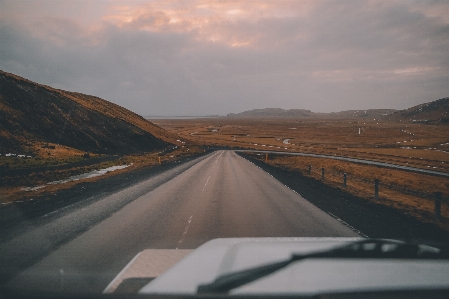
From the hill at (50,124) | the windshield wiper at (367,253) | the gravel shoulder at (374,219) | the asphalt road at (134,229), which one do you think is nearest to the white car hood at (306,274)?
the windshield wiper at (367,253)

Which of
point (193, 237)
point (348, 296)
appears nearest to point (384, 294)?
point (348, 296)

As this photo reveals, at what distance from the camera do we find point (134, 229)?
8445 millimetres

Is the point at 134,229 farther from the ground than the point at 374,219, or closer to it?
farther from the ground

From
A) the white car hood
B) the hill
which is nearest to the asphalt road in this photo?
the white car hood

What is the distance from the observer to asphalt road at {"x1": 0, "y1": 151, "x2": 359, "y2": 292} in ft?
17.8

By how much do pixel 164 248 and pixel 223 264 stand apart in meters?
4.24

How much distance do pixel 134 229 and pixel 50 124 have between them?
40.3 metres

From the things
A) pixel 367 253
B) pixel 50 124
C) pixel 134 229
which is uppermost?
pixel 50 124

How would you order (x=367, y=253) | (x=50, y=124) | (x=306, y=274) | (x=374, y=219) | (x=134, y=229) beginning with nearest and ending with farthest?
(x=306, y=274) < (x=367, y=253) < (x=134, y=229) < (x=374, y=219) < (x=50, y=124)

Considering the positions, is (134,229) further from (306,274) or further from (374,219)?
(374,219)

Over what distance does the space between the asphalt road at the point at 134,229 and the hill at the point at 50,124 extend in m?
24.3

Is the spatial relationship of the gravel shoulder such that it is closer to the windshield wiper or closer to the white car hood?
the windshield wiper

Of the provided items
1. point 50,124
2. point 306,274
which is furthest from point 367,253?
point 50,124

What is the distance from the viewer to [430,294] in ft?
7.38
